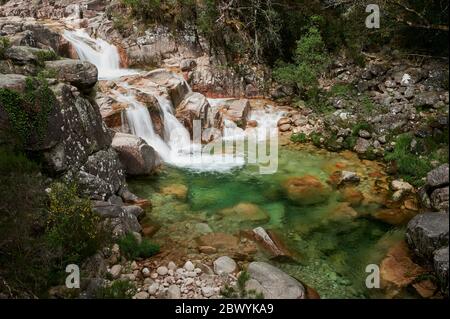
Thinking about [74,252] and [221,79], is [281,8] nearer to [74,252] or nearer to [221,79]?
[221,79]

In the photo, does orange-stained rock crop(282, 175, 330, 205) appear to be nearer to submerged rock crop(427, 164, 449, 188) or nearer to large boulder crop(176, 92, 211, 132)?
submerged rock crop(427, 164, 449, 188)

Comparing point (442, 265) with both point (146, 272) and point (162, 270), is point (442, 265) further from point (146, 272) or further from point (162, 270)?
point (146, 272)

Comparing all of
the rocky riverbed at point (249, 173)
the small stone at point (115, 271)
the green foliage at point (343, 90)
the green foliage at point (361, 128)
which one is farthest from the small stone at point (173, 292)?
the green foliage at point (343, 90)

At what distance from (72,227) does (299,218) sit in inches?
216

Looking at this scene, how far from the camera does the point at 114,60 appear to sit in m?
18.6

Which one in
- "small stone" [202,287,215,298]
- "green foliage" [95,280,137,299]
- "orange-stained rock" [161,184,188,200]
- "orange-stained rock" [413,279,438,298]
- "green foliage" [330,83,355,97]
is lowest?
"orange-stained rock" [413,279,438,298]

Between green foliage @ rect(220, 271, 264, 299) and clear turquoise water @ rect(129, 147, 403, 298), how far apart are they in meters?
1.25

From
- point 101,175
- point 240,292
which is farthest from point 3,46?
point 240,292

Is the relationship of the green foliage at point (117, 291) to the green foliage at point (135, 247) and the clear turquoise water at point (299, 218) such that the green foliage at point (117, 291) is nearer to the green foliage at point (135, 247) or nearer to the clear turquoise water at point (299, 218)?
the green foliage at point (135, 247)

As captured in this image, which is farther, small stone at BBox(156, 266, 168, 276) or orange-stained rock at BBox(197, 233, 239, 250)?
orange-stained rock at BBox(197, 233, 239, 250)

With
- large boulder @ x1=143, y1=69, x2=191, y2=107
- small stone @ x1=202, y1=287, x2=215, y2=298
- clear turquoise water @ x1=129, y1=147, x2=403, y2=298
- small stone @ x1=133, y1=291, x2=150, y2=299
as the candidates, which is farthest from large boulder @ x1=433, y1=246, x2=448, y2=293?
large boulder @ x1=143, y1=69, x2=191, y2=107

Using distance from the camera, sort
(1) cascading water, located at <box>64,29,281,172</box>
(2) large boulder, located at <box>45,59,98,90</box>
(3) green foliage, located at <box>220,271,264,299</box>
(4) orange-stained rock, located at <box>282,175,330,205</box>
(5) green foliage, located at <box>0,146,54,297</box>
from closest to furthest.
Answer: (5) green foliage, located at <box>0,146,54,297</box>
(3) green foliage, located at <box>220,271,264,299</box>
(2) large boulder, located at <box>45,59,98,90</box>
(4) orange-stained rock, located at <box>282,175,330,205</box>
(1) cascading water, located at <box>64,29,281,172</box>

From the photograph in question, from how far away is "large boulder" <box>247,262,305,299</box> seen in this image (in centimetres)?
694

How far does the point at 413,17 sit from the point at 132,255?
1355 cm
